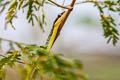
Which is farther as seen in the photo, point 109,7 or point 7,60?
point 109,7

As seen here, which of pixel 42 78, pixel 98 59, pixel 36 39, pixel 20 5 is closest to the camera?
pixel 42 78

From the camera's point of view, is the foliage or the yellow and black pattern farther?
the yellow and black pattern

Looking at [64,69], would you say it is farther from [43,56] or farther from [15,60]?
[15,60]

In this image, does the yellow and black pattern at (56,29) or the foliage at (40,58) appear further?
Result: the yellow and black pattern at (56,29)

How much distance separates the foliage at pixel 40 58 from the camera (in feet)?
1.35

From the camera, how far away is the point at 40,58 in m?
0.46

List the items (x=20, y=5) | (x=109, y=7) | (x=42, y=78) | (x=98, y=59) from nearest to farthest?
1. (x=42, y=78)
2. (x=20, y=5)
3. (x=109, y=7)
4. (x=98, y=59)

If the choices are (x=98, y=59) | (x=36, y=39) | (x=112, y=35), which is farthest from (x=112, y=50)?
(x=112, y=35)

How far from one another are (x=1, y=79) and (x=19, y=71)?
107mm

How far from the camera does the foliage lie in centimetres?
41

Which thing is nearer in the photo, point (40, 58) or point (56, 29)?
point (40, 58)

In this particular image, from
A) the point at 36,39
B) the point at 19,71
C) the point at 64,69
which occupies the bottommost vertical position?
the point at 36,39

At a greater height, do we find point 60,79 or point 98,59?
point 60,79

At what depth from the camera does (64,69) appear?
41cm
